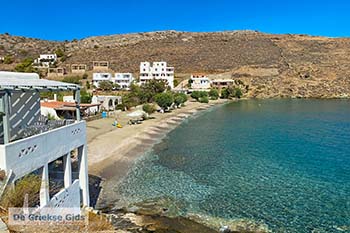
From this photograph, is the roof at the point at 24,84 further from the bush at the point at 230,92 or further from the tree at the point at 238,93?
the tree at the point at 238,93

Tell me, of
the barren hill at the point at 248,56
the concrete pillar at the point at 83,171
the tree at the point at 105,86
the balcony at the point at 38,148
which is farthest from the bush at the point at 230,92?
the balcony at the point at 38,148

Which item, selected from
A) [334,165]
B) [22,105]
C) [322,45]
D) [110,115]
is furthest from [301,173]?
[322,45]

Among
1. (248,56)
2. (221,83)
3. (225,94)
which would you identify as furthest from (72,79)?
(248,56)

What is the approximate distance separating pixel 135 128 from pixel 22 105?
2898 cm

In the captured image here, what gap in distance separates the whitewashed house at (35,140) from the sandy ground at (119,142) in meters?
9.68

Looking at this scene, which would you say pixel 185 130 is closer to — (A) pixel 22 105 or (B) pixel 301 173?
(B) pixel 301 173

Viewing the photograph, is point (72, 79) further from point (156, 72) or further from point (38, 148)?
point (38, 148)

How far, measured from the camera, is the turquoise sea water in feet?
55.3

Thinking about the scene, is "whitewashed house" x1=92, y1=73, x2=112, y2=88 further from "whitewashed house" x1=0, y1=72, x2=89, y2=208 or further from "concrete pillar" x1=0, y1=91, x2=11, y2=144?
"concrete pillar" x1=0, y1=91, x2=11, y2=144

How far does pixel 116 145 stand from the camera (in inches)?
1248

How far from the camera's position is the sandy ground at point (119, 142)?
81.8ft

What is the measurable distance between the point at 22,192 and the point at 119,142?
24177 mm

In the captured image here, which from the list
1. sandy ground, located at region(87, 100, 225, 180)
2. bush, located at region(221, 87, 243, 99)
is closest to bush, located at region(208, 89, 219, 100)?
bush, located at region(221, 87, 243, 99)

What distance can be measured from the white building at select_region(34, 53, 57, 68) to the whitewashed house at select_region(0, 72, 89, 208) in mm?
101964
